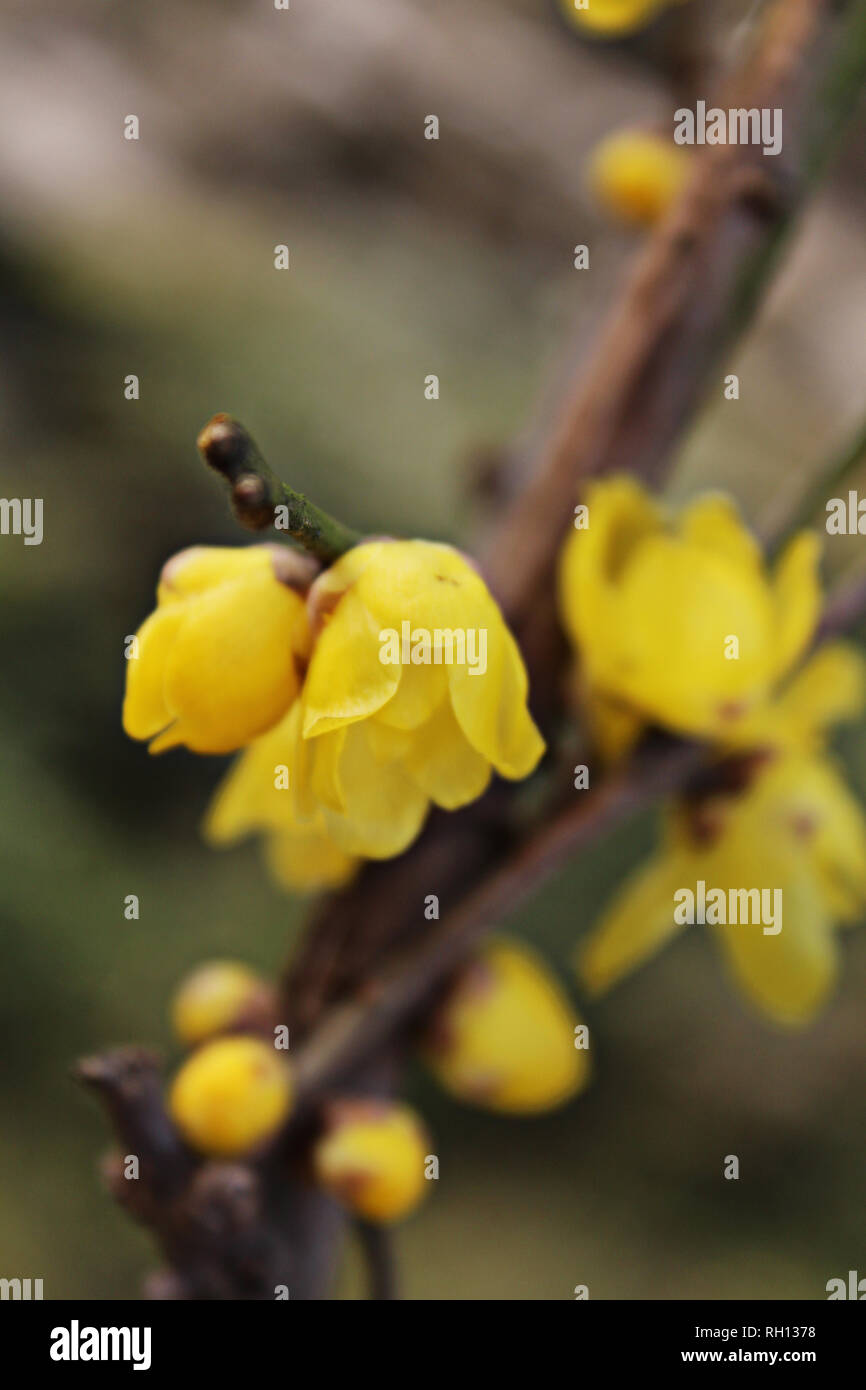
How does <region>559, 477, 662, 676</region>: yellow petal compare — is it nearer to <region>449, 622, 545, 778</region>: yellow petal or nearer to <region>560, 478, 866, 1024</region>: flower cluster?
<region>560, 478, 866, 1024</region>: flower cluster

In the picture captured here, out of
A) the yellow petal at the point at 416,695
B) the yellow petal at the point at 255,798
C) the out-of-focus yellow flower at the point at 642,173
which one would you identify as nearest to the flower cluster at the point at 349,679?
the yellow petal at the point at 416,695

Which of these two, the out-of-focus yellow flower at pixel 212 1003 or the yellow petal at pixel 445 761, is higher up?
the yellow petal at pixel 445 761

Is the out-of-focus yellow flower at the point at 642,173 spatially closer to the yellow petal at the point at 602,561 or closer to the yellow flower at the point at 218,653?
the yellow petal at the point at 602,561

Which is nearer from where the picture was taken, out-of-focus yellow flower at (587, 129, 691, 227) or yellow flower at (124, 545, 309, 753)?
yellow flower at (124, 545, 309, 753)

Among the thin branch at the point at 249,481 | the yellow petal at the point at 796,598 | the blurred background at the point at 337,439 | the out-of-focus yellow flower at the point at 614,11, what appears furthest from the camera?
the blurred background at the point at 337,439

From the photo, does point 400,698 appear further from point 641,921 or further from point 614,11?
point 614,11

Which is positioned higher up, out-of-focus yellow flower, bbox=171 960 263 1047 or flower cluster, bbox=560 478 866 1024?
flower cluster, bbox=560 478 866 1024

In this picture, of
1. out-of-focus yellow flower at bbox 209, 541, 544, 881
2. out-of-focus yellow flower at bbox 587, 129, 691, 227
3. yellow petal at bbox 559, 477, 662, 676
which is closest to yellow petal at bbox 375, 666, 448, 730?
out-of-focus yellow flower at bbox 209, 541, 544, 881
